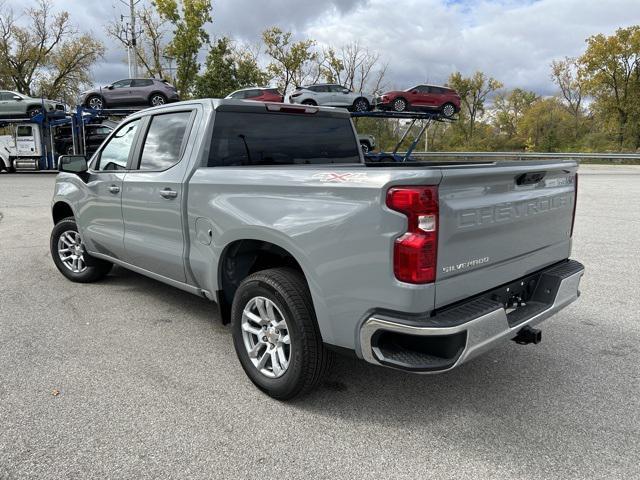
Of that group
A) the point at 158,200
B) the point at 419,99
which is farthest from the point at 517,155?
the point at 158,200

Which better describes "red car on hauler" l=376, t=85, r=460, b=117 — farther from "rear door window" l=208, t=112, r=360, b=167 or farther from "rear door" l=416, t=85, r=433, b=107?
"rear door window" l=208, t=112, r=360, b=167

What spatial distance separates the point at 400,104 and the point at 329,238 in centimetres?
1849

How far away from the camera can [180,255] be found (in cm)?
384

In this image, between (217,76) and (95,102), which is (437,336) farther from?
(217,76)

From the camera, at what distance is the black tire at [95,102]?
21.8 m

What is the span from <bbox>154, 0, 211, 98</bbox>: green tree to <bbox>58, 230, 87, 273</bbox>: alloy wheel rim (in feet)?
108

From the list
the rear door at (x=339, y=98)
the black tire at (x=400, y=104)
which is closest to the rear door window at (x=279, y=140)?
the rear door at (x=339, y=98)

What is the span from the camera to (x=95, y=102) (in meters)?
21.8

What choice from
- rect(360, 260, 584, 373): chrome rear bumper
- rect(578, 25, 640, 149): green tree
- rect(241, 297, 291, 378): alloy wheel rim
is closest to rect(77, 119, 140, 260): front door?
rect(241, 297, 291, 378): alloy wheel rim

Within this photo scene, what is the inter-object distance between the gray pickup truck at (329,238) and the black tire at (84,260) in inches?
47.2

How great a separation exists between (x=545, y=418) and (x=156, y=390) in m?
2.45

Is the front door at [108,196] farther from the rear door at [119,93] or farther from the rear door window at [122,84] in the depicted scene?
the rear door window at [122,84]

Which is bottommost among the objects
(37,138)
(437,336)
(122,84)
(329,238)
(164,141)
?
(437,336)

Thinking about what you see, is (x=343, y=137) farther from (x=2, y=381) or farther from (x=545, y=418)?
(x=2, y=381)
